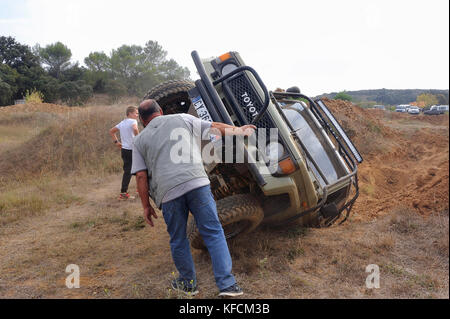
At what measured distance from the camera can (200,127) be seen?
3.03 m

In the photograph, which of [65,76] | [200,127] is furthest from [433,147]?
[65,76]

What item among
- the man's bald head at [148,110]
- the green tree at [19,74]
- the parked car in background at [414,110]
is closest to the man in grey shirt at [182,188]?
the man's bald head at [148,110]

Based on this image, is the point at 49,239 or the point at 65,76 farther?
the point at 65,76

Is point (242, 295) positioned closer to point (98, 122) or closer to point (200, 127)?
point (200, 127)

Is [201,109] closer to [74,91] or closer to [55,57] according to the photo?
[74,91]

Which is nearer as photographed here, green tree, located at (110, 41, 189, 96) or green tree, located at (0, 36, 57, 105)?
green tree, located at (0, 36, 57, 105)

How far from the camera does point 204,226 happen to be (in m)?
2.83

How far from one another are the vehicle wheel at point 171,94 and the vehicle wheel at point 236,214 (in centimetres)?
193

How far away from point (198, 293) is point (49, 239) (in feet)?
9.14

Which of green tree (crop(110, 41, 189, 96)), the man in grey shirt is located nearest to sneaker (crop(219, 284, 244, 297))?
the man in grey shirt

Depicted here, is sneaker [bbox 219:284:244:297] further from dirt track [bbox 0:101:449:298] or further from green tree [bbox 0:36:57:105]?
green tree [bbox 0:36:57:105]

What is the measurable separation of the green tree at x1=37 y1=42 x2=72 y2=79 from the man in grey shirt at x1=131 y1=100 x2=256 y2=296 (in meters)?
38.2

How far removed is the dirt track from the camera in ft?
9.70

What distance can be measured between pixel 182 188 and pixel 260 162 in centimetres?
98
